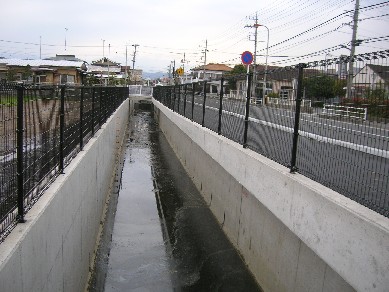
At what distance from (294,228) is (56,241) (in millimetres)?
2991

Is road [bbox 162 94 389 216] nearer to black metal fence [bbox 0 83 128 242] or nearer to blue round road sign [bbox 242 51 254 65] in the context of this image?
black metal fence [bbox 0 83 128 242]

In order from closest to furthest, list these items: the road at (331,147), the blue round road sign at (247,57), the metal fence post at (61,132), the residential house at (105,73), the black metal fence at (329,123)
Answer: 1. the black metal fence at (329,123)
2. the road at (331,147)
3. the metal fence post at (61,132)
4. the blue round road sign at (247,57)
5. the residential house at (105,73)

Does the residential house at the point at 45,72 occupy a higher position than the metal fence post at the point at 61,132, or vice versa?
the residential house at the point at 45,72

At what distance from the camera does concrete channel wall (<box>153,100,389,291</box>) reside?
3.45 meters

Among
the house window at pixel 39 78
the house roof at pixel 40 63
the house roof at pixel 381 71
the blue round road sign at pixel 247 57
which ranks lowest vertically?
the house roof at pixel 381 71

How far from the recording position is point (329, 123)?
5.38 meters

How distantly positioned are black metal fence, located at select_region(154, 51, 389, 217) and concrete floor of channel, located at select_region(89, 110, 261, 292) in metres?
2.88

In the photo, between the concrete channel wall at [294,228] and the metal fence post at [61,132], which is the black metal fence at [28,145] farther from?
the concrete channel wall at [294,228]

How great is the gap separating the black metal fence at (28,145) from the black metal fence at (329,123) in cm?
346

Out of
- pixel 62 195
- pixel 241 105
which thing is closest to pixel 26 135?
pixel 62 195

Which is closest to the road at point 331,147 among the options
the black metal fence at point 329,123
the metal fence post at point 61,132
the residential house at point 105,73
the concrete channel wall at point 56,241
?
the black metal fence at point 329,123

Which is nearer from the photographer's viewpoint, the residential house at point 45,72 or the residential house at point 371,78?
the residential house at point 371,78

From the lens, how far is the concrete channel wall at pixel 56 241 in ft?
9.82

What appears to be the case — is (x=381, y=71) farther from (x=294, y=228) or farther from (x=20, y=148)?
(x=20, y=148)
